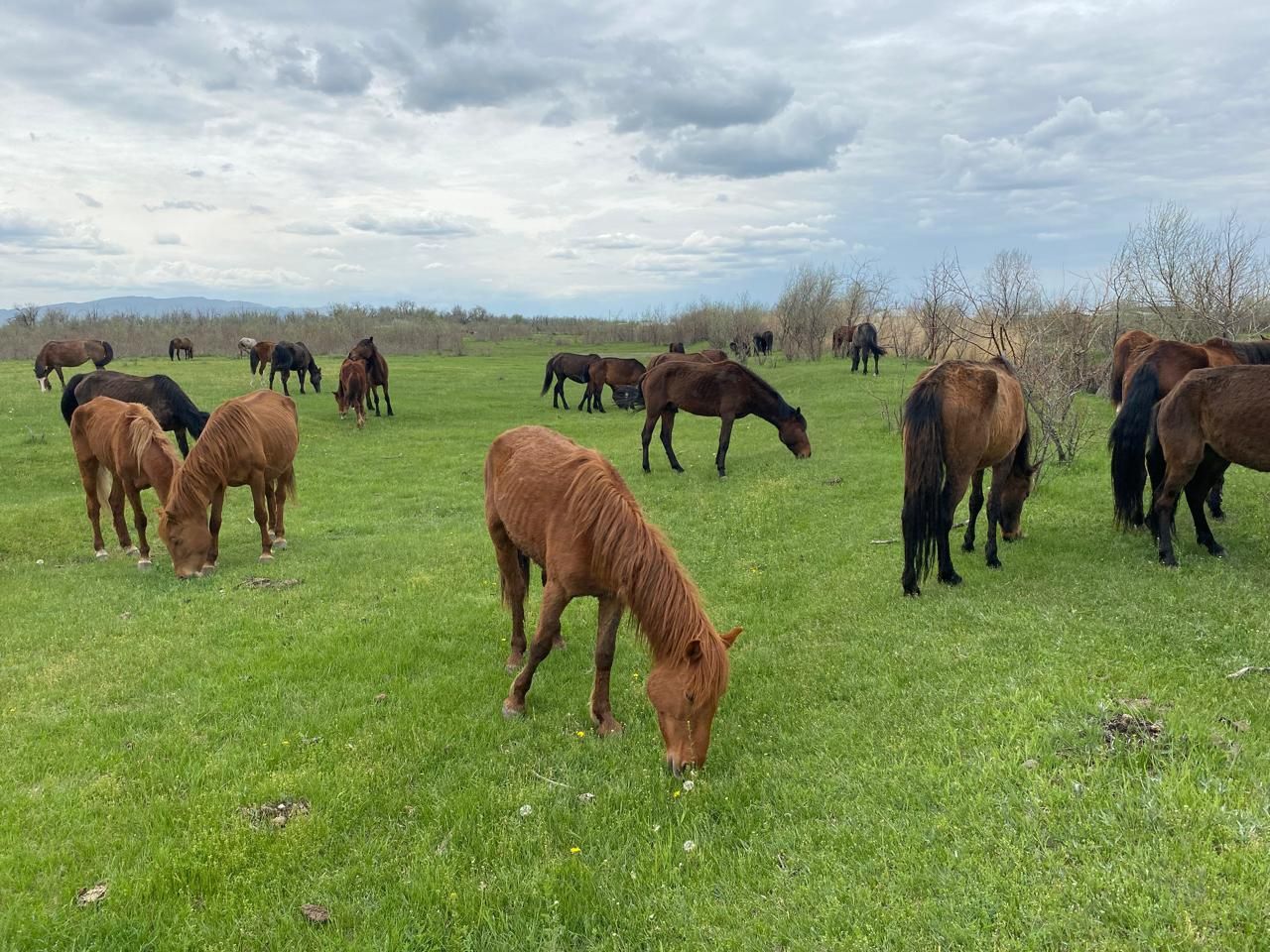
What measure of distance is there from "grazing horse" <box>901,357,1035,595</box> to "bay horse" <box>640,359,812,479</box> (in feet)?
21.3

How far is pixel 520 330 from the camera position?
73.5 meters

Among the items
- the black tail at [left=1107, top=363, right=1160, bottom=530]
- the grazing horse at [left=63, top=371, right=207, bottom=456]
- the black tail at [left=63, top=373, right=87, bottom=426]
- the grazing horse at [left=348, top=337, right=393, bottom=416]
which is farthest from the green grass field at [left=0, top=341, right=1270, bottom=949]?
the grazing horse at [left=348, top=337, right=393, bottom=416]

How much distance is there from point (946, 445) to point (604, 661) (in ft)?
13.4

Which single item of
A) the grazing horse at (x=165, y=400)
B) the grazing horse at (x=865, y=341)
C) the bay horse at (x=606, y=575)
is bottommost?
the bay horse at (x=606, y=575)

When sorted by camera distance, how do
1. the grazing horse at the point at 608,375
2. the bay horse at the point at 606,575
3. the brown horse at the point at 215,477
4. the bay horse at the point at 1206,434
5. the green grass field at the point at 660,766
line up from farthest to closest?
1. the grazing horse at the point at 608,375
2. the brown horse at the point at 215,477
3. the bay horse at the point at 1206,434
4. the bay horse at the point at 606,575
5. the green grass field at the point at 660,766

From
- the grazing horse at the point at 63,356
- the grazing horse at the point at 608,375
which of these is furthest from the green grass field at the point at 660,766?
the grazing horse at the point at 63,356

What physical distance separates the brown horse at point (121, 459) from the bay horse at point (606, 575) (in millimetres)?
5714

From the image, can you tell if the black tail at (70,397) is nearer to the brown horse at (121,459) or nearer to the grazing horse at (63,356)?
the brown horse at (121,459)

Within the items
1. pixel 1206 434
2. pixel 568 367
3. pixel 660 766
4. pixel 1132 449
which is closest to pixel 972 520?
pixel 1132 449

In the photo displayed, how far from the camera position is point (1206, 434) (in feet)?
21.7

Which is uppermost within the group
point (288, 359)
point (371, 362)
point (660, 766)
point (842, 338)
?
point (842, 338)

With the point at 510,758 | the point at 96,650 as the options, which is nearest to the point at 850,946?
the point at 510,758

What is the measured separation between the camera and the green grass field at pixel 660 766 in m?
2.87

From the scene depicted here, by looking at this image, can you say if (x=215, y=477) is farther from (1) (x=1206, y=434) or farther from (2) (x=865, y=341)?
(2) (x=865, y=341)
